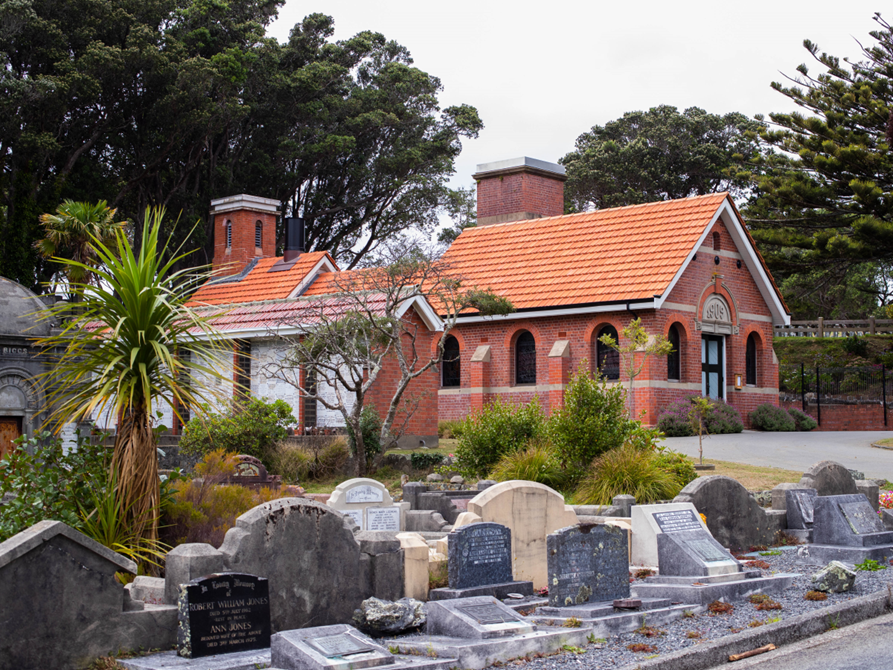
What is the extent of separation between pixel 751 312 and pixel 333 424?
582 inches

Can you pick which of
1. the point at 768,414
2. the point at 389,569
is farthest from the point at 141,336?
the point at 768,414

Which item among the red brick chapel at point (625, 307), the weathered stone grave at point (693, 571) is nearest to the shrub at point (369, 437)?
the red brick chapel at point (625, 307)

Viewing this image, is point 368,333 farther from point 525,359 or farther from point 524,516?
point 524,516

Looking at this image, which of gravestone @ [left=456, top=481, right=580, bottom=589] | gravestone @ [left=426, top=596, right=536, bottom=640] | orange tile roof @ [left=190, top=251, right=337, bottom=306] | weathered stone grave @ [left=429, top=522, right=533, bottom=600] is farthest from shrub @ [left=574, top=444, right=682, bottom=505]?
orange tile roof @ [left=190, top=251, right=337, bottom=306]

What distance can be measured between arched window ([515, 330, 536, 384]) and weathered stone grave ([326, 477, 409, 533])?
18.8 metres

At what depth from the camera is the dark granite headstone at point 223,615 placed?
7.89 metres

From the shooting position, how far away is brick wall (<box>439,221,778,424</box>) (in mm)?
30047

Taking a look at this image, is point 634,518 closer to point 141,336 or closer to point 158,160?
point 141,336

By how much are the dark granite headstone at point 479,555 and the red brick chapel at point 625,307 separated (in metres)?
19.3

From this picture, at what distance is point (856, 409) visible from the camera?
34781 mm

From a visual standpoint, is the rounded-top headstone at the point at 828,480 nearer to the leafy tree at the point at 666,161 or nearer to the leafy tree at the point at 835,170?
the leafy tree at the point at 835,170

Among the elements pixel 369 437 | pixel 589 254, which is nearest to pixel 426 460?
pixel 369 437

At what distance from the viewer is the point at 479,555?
1048cm

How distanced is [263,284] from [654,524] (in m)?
23.0
